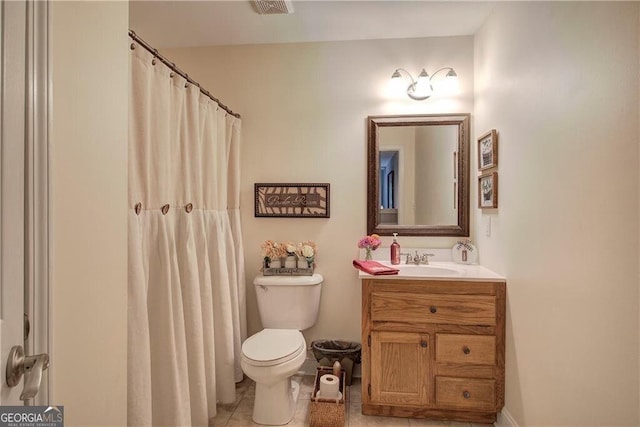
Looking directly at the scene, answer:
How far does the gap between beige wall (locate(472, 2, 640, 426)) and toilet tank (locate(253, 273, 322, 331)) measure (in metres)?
1.24

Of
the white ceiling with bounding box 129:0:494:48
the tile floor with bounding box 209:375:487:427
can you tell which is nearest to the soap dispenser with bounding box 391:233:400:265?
the tile floor with bounding box 209:375:487:427

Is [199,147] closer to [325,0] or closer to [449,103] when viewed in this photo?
[325,0]

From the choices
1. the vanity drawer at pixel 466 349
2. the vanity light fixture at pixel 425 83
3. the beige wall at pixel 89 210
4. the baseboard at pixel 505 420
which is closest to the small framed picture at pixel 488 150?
the vanity light fixture at pixel 425 83

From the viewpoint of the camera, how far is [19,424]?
2.31ft

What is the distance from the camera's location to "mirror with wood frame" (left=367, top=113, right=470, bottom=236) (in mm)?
2379

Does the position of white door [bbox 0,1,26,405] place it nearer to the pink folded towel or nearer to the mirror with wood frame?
the pink folded towel

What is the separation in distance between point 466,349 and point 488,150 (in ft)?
3.94

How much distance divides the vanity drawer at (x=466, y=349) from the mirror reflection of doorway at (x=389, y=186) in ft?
2.92

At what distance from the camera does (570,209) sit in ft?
4.03

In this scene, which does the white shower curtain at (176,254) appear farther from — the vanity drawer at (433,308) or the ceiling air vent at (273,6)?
the vanity drawer at (433,308)

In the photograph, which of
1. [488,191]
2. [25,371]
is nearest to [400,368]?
[488,191]

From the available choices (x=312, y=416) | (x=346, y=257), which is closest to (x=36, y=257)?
(x=312, y=416)

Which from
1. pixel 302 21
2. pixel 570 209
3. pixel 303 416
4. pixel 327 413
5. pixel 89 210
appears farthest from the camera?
pixel 302 21

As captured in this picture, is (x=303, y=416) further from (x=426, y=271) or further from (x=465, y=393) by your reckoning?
(x=426, y=271)
